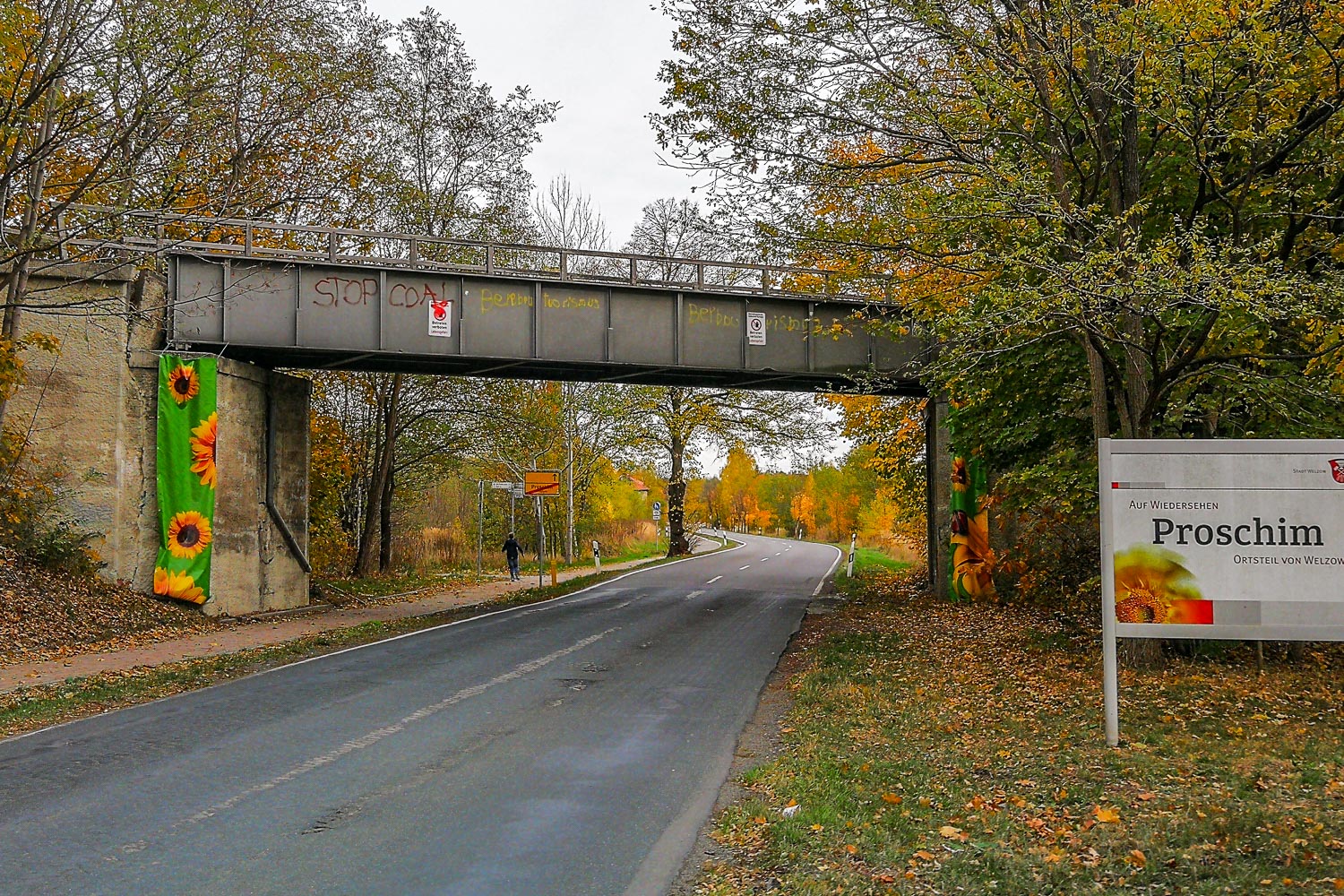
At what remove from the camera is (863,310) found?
15.8m

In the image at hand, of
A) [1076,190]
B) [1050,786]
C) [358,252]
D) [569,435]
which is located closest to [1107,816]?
[1050,786]

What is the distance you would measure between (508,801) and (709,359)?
16045 mm

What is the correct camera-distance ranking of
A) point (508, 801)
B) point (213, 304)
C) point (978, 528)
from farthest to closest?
1. point (978, 528)
2. point (213, 304)
3. point (508, 801)

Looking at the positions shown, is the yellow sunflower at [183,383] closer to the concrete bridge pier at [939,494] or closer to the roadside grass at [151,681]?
the roadside grass at [151,681]

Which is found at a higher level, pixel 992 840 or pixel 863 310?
pixel 863 310

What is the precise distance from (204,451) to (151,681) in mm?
8009

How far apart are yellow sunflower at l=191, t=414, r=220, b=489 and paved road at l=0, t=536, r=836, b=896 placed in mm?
6931

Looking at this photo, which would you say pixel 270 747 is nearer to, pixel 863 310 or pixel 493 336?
pixel 863 310

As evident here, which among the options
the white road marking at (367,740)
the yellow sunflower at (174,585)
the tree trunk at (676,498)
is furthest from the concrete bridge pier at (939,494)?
the tree trunk at (676,498)

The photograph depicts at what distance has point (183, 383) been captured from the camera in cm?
1931

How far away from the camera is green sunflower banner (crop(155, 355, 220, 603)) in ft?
62.2

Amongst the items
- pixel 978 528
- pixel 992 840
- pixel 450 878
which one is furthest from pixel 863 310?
pixel 450 878

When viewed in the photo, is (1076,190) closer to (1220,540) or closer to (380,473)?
(1220,540)

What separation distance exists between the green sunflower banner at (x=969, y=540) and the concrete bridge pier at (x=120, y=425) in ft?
49.6
